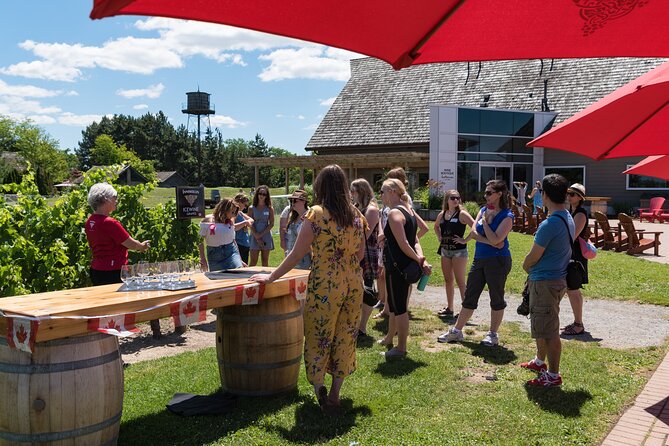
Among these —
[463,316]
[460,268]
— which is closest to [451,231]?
[460,268]

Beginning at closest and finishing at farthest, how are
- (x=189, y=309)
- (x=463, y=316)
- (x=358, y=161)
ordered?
(x=189, y=309)
(x=463, y=316)
(x=358, y=161)

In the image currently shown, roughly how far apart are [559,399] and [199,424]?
2984 mm

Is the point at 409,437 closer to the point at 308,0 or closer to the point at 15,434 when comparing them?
the point at 15,434

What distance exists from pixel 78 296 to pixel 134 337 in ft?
10.8

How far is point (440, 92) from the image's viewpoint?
3378 centimetres

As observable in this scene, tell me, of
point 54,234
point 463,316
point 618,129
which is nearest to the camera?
point 618,129

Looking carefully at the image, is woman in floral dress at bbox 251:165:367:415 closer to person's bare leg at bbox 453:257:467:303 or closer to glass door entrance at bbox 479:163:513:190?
person's bare leg at bbox 453:257:467:303

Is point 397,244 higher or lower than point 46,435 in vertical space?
higher

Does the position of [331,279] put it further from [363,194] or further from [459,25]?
[459,25]

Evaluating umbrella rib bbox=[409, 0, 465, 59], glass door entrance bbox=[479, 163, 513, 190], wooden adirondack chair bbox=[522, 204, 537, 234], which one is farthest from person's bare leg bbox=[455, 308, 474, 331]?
glass door entrance bbox=[479, 163, 513, 190]

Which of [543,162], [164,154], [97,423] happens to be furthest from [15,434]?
[164,154]

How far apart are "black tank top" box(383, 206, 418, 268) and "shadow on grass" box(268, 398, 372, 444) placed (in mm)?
1544

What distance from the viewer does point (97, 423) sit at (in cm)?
359

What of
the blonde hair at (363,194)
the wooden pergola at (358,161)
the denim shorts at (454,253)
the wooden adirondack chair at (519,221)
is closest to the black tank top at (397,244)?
the blonde hair at (363,194)
